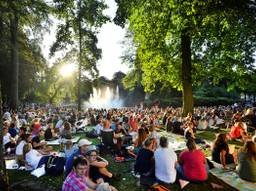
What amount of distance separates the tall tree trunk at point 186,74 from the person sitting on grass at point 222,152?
12491 millimetres

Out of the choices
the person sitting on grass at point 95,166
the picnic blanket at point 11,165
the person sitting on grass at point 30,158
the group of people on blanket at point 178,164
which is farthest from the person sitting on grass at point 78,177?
the picnic blanket at point 11,165

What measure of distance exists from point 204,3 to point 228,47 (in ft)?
31.5

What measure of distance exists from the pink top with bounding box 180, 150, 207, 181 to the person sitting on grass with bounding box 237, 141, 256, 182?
3.31 feet

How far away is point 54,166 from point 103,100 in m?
52.5

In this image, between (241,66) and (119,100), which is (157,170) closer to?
(241,66)

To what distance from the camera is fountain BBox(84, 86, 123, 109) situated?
60.1 meters

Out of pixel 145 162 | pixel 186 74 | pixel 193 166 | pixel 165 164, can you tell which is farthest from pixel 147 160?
pixel 186 74

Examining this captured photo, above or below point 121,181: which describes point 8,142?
above

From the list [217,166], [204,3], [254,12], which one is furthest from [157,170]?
[254,12]

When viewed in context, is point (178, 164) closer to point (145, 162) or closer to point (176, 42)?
point (145, 162)

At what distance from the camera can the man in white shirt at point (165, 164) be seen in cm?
757

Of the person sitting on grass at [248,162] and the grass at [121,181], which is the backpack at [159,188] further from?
the person sitting on grass at [248,162]

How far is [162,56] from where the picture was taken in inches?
918

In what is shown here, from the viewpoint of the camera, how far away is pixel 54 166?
29.6 feet
